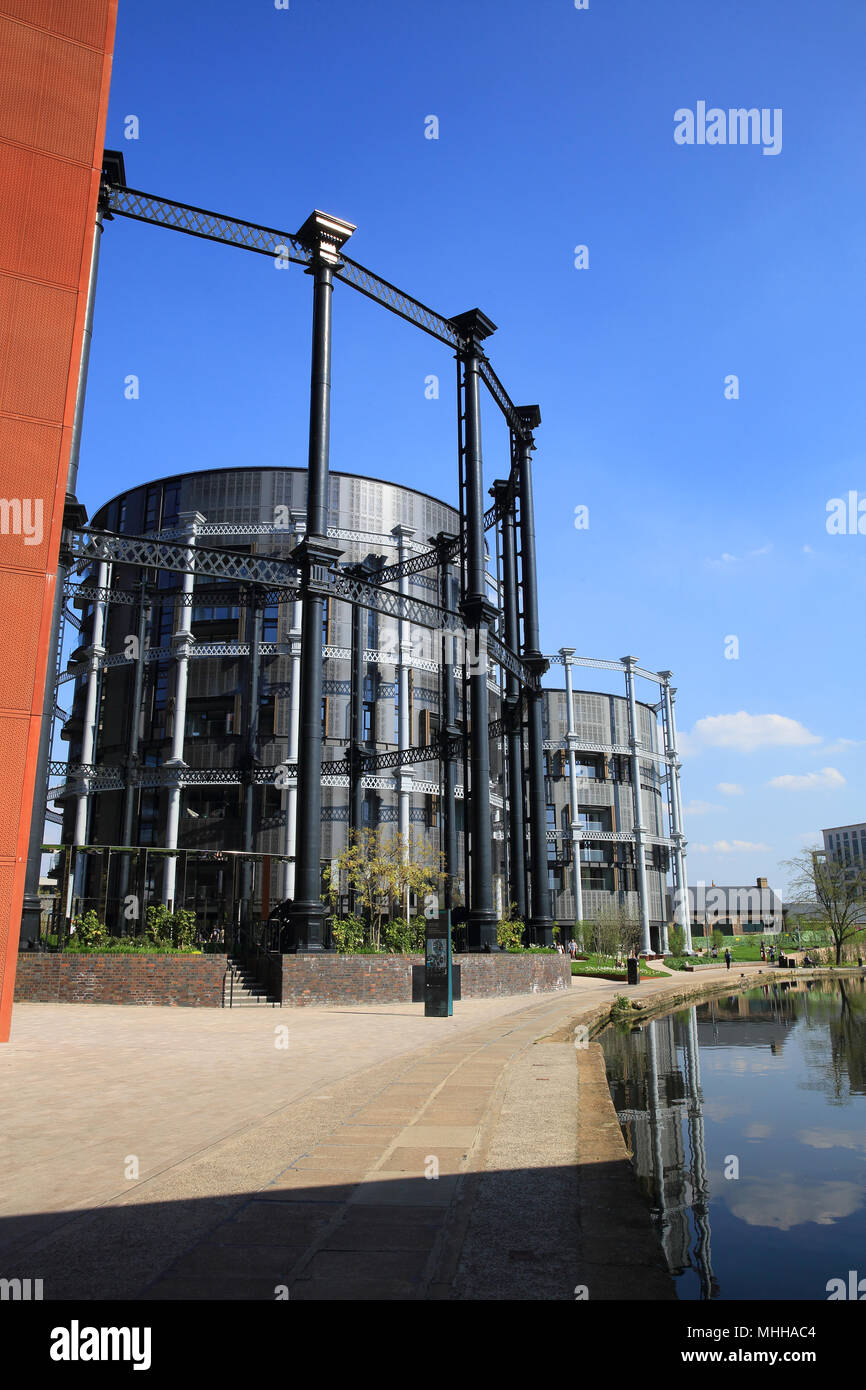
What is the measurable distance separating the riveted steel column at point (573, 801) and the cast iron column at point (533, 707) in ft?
109

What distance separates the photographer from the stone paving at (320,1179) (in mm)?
4230

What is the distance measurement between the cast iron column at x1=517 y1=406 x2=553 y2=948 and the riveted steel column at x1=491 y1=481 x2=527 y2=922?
1.47ft

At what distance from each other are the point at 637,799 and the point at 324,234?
169 feet

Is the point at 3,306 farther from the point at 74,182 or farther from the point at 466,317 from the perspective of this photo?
the point at 466,317

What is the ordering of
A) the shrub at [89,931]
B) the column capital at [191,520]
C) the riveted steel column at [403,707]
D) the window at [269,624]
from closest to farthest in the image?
1. the shrub at [89,931]
2. the riveted steel column at [403,707]
3. the column capital at [191,520]
4. the window at [269,624]

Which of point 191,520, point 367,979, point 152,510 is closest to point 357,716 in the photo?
point 191,520

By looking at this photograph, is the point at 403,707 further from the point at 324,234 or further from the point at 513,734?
the point at 324,234

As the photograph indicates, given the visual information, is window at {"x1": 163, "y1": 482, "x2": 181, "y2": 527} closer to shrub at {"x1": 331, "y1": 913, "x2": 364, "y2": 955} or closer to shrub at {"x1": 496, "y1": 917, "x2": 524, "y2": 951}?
shrub at {"x1": 496, "y1": 917, "x2": 524, "y2": 951}

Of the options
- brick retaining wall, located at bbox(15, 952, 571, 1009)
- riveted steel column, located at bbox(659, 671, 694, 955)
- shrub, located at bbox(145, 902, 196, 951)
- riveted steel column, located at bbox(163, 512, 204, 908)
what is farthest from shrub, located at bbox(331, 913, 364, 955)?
riveted steel column, located at bbox(659, 671, 694, 955)

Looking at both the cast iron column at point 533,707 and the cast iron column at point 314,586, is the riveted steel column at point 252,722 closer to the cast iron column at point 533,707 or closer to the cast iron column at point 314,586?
the cast iron column at point 533,707

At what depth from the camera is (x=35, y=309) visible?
1527 centimetres

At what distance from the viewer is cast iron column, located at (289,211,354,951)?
68.8 ft

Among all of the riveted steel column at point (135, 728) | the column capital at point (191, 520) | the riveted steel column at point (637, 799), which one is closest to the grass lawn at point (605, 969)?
the riveted steel column at point (637, 799)
